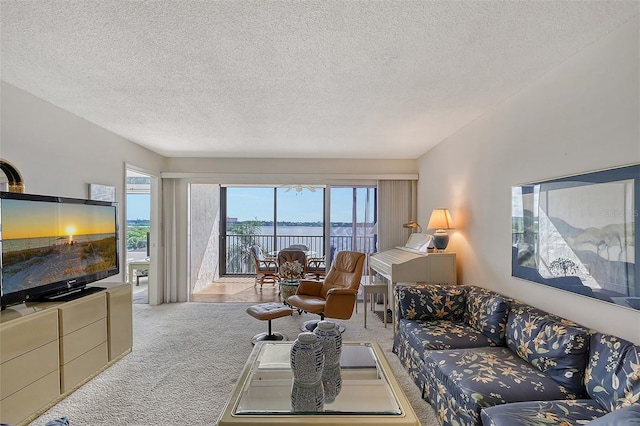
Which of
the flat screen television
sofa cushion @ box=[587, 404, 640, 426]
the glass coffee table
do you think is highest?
the flat screen television

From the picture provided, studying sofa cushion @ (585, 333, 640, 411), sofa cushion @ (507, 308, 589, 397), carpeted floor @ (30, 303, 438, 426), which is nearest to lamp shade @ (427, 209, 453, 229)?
carpeted floor @ (30, 303, 438, 426)

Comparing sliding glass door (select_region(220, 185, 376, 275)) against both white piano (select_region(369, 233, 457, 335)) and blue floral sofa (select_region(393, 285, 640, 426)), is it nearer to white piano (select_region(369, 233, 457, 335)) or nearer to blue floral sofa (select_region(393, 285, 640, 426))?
white piano (select_region(369, 233, 457, 335))

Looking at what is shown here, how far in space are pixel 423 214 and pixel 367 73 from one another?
3245 millimetres

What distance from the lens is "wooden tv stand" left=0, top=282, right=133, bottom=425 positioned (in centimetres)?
203

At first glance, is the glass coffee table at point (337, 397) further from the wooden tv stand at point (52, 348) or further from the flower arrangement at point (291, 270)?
the flower arrangement at point (291, 270)

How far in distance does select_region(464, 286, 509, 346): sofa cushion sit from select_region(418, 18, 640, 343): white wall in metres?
0.25

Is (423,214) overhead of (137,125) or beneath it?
beneath

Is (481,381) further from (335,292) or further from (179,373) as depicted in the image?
(179,373)

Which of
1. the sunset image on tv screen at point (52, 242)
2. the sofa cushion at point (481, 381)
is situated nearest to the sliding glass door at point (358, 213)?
the sofa cushion at point (481, 381)

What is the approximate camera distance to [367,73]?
2.33 metres

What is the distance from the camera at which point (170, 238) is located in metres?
5.37

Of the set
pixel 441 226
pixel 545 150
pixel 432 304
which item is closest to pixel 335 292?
pixel 432 304

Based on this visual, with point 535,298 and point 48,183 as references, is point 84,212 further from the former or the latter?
point 535,298

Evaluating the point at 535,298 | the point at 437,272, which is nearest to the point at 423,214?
the point at 437,272
